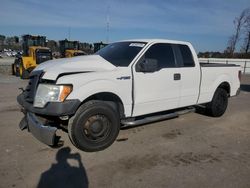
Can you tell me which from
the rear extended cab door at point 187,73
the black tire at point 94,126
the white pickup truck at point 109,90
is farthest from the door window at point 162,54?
the black tire at point 94,126

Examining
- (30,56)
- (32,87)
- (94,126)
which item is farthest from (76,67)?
(30,56)

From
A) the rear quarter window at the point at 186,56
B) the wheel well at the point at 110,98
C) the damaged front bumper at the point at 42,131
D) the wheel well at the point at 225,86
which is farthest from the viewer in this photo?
the wheel well at the point at 225,86

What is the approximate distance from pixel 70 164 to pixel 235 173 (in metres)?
2.53

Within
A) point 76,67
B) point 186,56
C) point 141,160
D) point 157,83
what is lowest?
point 141,160

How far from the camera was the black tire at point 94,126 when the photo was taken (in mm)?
4469

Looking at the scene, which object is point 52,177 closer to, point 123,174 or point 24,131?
point 123,174

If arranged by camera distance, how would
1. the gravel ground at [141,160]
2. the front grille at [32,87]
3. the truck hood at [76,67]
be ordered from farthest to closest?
the front grille at [32,87] < the truck hood at [76,67] < the gravel ground at [141,160]

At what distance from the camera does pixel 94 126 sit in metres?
4.68

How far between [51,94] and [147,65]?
1.86 metres

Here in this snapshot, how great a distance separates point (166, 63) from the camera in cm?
577

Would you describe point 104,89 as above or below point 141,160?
above

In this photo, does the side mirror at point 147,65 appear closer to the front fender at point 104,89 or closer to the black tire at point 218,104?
the front fender at point 104,89

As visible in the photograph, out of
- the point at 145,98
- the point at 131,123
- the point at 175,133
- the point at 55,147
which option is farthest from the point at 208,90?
the point at 55,147

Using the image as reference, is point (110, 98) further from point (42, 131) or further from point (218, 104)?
point (218, 104)
